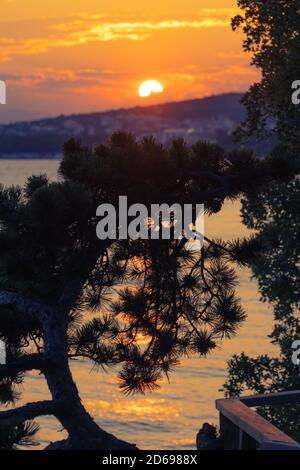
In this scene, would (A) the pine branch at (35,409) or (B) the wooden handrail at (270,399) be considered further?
(A) the pine branch at (35,409)

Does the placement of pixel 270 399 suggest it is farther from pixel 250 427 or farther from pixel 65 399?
pixel 65 399

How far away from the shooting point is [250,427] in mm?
5891

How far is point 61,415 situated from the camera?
8141 mm

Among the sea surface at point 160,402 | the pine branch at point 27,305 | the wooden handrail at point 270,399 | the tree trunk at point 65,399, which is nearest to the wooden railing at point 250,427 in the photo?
the wooden handrail at point 270,399

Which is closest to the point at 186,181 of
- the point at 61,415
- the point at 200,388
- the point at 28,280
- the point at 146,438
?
the point at 28,280

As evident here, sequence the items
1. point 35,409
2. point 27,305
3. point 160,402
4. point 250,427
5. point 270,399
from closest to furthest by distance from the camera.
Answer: point 250,427 → point 270,399 → point 35,409 → point 27,305 → point 160,402

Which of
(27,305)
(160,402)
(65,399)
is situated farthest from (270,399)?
(160,402)

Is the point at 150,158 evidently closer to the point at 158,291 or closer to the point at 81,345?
the point at 158,291

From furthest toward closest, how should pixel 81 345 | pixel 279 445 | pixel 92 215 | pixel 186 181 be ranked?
1. pixel 81 345
2. pixel 186 181
3. pixel 92 215
4. pixel 279 445

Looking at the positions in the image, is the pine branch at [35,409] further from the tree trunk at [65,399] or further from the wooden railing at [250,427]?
the wooden railing at [250,427]

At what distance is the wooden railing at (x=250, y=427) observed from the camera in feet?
18.0

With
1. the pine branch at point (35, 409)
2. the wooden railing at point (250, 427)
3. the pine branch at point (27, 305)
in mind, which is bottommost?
the wooden railing at point (250, 427)

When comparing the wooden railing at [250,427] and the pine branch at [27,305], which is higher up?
the pine branch at [27,305]
